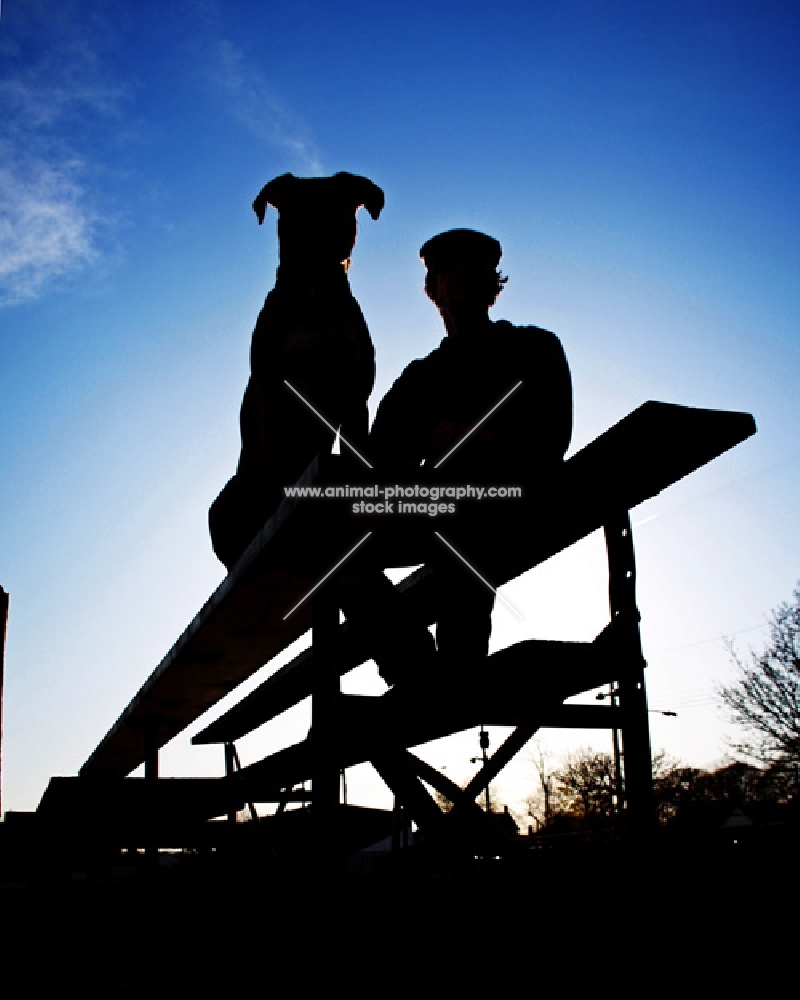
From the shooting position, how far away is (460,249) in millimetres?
2770

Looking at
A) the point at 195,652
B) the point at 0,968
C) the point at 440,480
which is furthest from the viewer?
the point at 195,652

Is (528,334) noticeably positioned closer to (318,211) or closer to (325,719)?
(318,211)

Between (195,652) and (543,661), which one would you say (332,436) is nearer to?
(543,661)

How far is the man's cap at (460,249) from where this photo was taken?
109 inches

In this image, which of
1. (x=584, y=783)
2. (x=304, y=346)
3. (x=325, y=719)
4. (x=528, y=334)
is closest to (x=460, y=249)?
(x=528, y=334)

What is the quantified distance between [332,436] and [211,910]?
1.91m

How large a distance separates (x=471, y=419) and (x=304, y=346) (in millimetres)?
633

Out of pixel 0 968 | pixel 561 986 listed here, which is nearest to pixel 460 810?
pixel 561 986

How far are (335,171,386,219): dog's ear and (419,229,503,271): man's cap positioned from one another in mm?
452

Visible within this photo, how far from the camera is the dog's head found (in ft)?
10.2

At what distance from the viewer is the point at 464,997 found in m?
1.94
